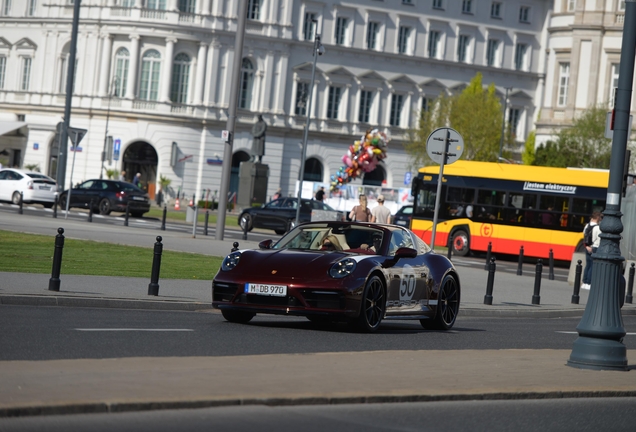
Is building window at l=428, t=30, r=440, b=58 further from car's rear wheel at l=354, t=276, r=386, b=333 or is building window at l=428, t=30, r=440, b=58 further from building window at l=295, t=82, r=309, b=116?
car's rear wheel at l=354, t=276, r=386, b=333

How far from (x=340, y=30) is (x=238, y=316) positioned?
239ft

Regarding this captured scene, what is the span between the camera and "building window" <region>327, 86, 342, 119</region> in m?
87.7

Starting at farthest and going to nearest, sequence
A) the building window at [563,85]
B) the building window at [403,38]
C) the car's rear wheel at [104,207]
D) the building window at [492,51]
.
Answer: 1. the building window at [492,51]
2. the building window at [403,38]
3. the building window at [563,85]
4. the car's rear wheel at [104,207]

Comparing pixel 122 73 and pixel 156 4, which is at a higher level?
pixel 156 4

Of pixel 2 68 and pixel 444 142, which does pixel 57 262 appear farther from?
pixel 2 68

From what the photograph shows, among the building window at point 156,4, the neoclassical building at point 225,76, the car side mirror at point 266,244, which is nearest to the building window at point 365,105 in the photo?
the neoclassical building at point 225,76

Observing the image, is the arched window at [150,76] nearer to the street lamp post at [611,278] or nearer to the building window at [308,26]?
the building window at [308,26]

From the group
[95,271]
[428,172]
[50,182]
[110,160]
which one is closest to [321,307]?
[95,271]

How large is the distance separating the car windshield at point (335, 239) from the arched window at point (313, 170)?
70947 millimetres

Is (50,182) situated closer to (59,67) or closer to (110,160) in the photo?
(110,160)

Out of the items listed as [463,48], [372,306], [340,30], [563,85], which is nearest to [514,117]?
[463,48]

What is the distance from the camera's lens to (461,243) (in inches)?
1841

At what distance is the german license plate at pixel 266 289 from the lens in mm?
14789

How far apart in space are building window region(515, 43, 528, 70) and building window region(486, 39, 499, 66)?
186cm
